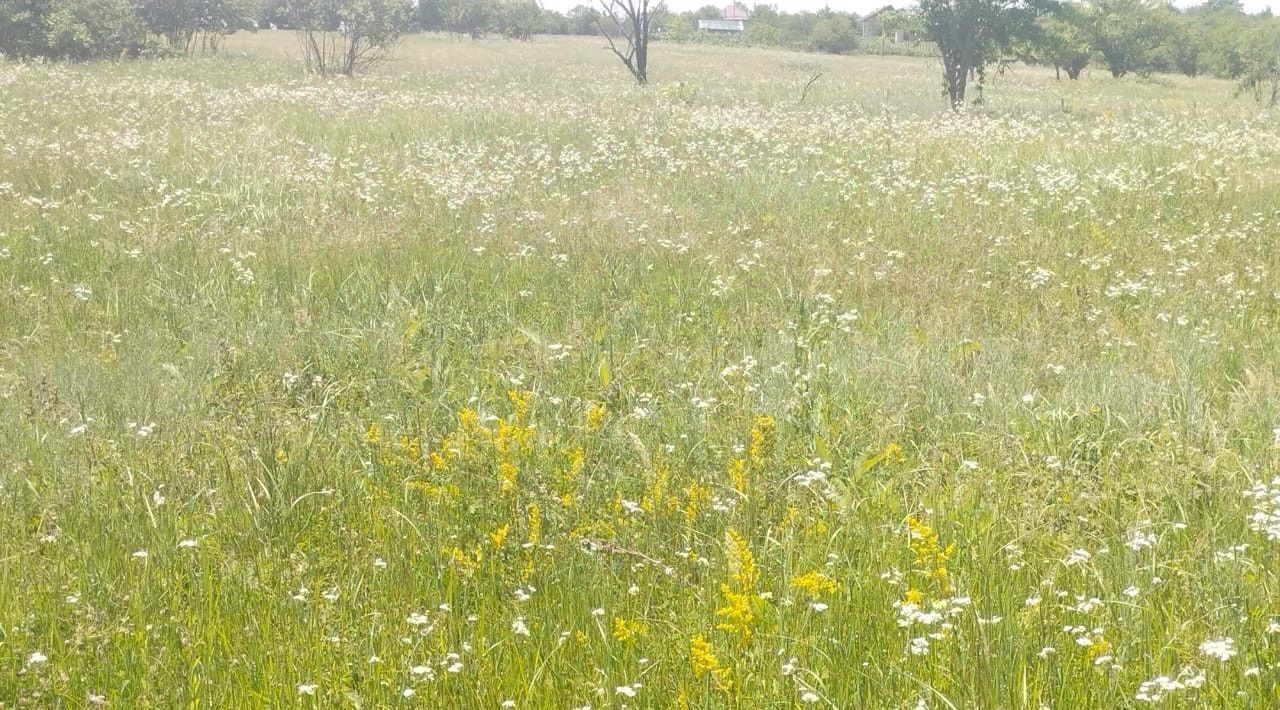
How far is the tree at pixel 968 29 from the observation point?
21.3m

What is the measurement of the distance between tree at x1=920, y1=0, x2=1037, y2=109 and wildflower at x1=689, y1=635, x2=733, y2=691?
65.5 ft

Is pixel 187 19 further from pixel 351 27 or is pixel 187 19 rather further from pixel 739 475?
pixel 739 475

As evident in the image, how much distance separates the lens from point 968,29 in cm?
2148

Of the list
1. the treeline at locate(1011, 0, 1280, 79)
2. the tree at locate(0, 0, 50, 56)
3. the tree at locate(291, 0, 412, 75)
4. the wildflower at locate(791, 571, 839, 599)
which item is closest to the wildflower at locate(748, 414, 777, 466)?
the wildflower at locate(791, 571, 839, 599)

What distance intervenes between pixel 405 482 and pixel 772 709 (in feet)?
5.65

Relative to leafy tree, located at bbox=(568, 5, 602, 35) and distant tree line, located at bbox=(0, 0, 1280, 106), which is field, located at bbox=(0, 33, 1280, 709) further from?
leafy tree, located at bbox=(568, 5, 602, 35)

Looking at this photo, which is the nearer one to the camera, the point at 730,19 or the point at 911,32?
the point at 911,32

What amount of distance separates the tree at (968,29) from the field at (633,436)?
11142 millimetres

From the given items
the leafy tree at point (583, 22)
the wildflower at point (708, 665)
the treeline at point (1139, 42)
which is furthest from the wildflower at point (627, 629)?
the leafy tree at point (583, 22)

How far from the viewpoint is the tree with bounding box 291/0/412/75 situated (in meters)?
25.5

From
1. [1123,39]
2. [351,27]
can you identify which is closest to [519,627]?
[351,27]

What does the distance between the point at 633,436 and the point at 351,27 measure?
82.5ft

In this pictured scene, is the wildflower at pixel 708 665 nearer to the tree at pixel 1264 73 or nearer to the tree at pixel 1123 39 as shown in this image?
the tree at pixel 1264 73

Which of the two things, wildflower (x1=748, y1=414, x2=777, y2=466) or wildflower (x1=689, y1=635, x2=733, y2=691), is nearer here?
wildflower (x1=689, y1=635, x2=733, y2=691)
